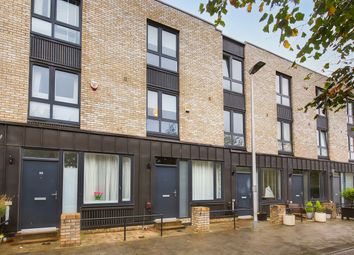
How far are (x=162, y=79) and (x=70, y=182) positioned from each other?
5.79 metres

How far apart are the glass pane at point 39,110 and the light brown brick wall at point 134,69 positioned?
119 cm

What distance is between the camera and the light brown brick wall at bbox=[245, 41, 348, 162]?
1909 centimetres

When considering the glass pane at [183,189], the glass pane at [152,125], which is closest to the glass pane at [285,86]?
the glass pane at [183,189]

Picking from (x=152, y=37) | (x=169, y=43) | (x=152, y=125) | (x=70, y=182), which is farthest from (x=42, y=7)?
(x=70, y=182)

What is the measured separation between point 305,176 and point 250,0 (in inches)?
665

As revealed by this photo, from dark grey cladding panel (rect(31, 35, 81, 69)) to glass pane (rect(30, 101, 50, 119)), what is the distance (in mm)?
1530

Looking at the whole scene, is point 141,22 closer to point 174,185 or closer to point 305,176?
point 174,185

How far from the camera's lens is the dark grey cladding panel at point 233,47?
59.4 ft

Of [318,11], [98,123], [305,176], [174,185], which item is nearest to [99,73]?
[98,123]

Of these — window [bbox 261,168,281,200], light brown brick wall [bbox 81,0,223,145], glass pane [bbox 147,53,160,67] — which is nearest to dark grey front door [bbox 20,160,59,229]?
light brown brick wall [bbox 81,0,223,145]

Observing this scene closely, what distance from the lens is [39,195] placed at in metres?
11.2

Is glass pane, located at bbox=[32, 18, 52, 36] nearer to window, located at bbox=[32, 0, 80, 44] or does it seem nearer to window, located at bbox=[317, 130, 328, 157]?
window, located at bbox=[32, 0, 80, 44]

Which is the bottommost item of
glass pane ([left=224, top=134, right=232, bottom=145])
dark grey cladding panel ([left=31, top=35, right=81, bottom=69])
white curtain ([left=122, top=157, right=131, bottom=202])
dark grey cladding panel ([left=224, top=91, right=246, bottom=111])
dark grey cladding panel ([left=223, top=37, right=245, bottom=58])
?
white curtain ([left=122, top=157, right=131, bottom=202])

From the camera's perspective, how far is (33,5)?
1192 cm
